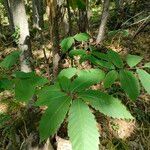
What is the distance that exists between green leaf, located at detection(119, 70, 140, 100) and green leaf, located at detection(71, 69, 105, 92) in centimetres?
10

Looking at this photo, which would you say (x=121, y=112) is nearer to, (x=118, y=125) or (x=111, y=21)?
(x=118, y=125)

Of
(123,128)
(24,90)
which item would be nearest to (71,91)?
(24,90)

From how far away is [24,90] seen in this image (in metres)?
1.07

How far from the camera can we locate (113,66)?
3.98ft

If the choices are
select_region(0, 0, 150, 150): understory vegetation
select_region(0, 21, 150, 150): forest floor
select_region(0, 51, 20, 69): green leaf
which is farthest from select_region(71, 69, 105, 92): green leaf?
select_region(0, 21, 150, 150): forest floor

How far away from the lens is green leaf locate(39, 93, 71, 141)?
85 cm

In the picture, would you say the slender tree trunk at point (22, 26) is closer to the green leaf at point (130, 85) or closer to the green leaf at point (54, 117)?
the green leaf at point (130, 85)

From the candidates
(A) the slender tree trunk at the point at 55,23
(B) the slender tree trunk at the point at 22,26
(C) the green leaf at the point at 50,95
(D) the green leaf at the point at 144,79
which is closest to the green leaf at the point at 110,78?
(D) the green leaf at the point at 144,79

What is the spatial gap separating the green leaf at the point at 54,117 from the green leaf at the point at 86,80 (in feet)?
0.28

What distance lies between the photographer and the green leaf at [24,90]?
41.3 inches

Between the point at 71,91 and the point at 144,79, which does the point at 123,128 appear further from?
A: the point at 71,91

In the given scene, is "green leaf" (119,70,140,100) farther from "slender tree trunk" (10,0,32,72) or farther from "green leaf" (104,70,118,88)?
"slender tree trunk" (10,0,32,72)

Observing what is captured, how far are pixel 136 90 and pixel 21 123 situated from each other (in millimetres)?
1604

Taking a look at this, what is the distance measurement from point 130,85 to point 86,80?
7.9 inches
